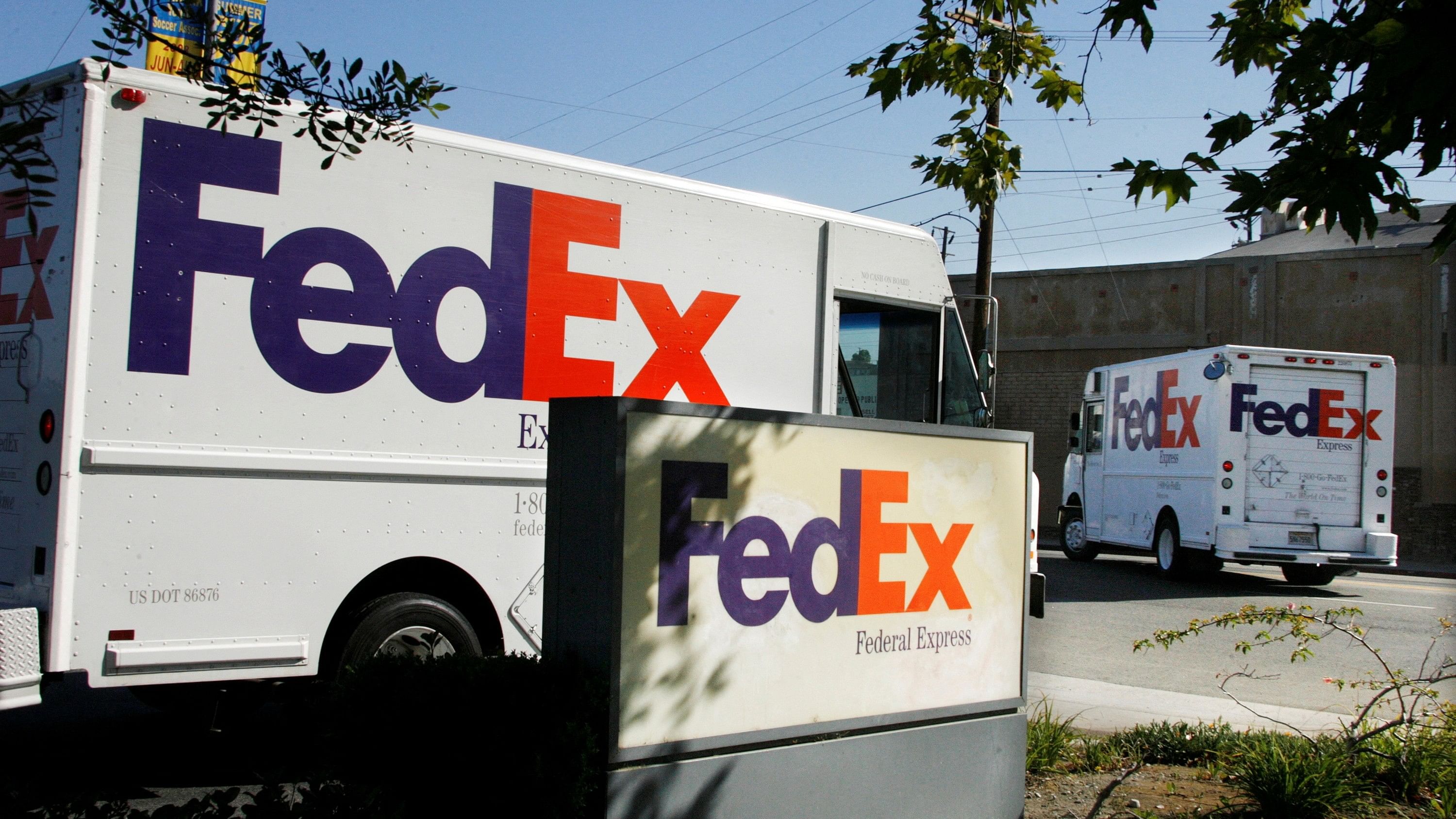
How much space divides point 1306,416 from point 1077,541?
5617 mm

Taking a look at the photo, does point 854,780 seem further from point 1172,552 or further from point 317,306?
point 1172,552

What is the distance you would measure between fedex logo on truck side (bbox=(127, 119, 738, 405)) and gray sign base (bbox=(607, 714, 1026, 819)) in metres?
2.93

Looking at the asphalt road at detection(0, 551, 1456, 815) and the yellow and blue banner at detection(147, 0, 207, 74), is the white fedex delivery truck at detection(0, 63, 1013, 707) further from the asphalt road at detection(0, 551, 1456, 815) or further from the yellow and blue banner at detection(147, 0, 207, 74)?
the asphalt road at detection(0, 551, 1456, 815)

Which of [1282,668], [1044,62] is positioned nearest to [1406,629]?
[1282,668]

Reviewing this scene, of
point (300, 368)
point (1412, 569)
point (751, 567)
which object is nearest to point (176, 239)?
point (300, 368)

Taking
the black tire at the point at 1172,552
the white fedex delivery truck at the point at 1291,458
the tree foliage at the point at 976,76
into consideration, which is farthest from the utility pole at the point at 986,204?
the black tire at the point at 1172,552

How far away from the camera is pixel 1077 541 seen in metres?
21.1

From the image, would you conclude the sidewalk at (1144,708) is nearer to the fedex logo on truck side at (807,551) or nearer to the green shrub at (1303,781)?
the green shrub at (1303,781)

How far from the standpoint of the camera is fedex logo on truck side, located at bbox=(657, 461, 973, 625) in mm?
3920

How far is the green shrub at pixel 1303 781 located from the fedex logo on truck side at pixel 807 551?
1.77 meters

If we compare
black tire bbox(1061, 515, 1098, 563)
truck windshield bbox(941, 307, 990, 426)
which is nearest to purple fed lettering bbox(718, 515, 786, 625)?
truck windshield bbox(941, 307, 990, 426)

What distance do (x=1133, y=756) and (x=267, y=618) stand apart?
4.65m

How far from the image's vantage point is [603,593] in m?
3.78

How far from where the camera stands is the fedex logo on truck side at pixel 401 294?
5375mm
